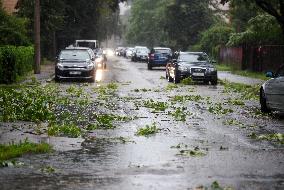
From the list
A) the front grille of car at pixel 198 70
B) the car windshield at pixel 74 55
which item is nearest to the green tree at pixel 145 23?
the car windshield at pixel 74 55

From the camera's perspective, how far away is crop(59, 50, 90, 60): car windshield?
32.6 meters

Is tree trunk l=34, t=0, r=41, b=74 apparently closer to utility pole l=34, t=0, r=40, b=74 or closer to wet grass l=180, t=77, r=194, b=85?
utility pole l=34, t=0, r=40, b=74

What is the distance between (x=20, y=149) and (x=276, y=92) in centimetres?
764

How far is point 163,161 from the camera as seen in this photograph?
950cm

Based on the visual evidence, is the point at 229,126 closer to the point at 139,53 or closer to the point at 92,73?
the point at 92,73

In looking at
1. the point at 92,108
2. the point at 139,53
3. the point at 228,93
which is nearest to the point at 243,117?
the point at 92,108

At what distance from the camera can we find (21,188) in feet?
24.9

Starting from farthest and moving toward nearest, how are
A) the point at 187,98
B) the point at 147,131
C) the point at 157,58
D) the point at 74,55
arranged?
1. the point at 157,58
2. the point at 74,55
3. the point at 187,98
4. the point at 147,131

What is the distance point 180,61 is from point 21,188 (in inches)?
969

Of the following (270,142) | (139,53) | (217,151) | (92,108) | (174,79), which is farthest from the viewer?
(139,53)

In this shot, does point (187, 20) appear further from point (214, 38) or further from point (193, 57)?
point (193, 57)

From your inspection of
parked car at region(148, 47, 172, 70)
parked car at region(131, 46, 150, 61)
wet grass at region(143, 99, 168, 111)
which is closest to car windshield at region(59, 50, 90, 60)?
wet grass at region(143, 99, 168, 111)

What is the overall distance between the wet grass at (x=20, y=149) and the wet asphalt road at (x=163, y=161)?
25 centimetres

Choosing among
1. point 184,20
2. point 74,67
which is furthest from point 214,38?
point 74,67
